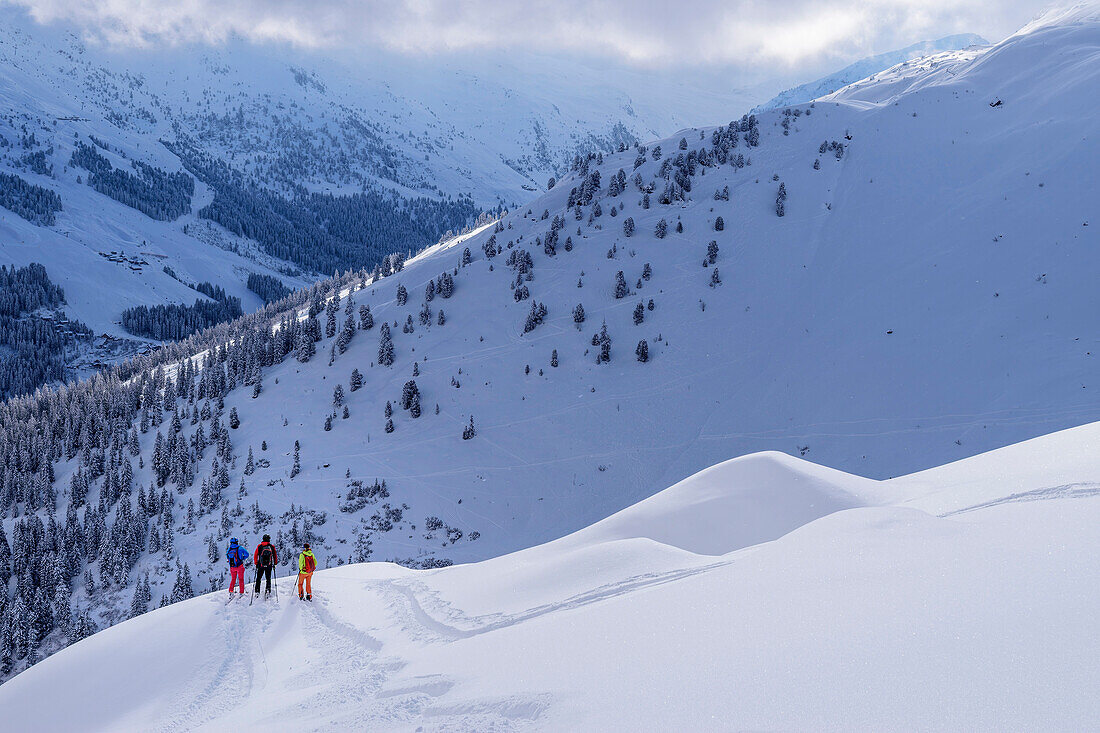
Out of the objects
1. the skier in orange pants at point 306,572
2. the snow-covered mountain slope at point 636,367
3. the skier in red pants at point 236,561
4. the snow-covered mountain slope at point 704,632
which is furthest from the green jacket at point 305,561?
the snow-covered mountain slope at point 636,367

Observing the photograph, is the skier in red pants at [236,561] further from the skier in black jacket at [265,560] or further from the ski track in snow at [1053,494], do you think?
the ski track in snow at [1053,494]

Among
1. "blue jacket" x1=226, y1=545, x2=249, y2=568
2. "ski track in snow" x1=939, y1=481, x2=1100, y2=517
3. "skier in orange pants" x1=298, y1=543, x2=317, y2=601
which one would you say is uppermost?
"ski track in snow" x1=939, y1=481, x2=1100, y2=517

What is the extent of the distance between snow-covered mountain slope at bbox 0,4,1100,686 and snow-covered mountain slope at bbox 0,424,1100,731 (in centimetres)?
2223

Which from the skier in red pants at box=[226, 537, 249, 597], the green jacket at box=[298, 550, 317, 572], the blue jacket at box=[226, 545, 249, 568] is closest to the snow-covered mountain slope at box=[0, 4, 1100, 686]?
the skier in red pants at box=[226, 537, 249, 597]

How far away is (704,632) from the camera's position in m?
8.09

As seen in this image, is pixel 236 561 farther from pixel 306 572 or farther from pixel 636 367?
pixel 636 367

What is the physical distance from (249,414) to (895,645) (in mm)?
54798

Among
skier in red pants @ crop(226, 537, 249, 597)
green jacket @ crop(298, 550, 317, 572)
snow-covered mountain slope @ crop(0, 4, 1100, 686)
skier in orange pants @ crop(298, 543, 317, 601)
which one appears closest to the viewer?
green jacket @ crop(298, 550, 317, 572)

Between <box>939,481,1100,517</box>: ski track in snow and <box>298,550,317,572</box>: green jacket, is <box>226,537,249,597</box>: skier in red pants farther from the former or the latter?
<box>939,481,1100,517</box>: ski track in snow

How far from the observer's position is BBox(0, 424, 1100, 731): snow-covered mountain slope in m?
5.66

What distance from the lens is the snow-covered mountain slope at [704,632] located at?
18.6 ft

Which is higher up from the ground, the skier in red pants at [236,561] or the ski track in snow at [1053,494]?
the ski track in snow at [1053,494]

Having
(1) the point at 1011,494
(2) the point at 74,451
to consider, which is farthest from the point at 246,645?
(2) the point at 74,451

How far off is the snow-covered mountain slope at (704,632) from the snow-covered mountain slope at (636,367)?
2223 centimetres
